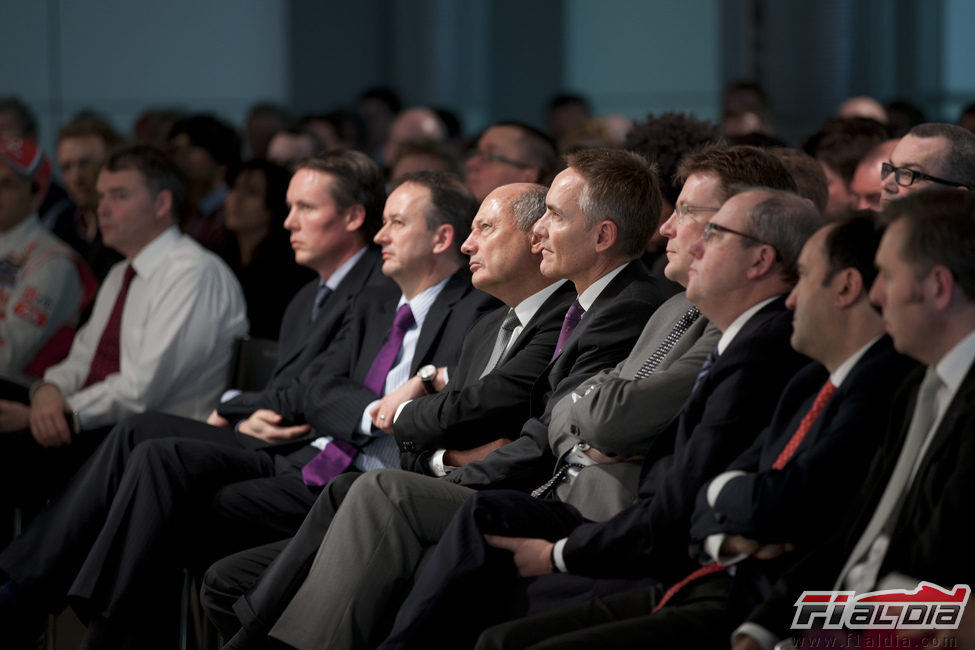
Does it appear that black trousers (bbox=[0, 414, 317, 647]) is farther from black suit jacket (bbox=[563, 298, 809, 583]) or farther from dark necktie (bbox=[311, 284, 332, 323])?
black suit jacket (bbox=[563, 298, 809, 583])

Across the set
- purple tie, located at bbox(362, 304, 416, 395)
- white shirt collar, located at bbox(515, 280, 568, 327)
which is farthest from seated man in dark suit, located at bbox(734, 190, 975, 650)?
purple tie, located at bbox(362, 304, 416, 395)

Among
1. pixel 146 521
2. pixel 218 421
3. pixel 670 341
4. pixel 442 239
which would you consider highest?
pixel 442 239

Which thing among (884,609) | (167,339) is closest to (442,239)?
(167,339)

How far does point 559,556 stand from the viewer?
2812mm

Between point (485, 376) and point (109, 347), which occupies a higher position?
point (485, 376)

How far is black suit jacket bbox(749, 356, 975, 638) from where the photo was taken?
211 centimetres

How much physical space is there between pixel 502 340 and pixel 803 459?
4.86 ft

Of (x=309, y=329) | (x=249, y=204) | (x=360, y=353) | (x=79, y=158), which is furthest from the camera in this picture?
(x=79, y=158)

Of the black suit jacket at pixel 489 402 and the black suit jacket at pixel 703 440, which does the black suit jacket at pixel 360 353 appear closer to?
the black suit jacket at pixel 489 402

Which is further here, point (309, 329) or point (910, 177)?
point (309, 329)

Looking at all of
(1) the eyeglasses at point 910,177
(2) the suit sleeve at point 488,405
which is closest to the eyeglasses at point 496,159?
(2) the suit sleeve at point 488,405

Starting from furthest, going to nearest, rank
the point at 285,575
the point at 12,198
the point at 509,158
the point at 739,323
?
the point at 509,158 < the point at 12,198 < the point at 285,575 < the point at 739,323

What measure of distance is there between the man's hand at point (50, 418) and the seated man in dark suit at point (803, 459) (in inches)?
104

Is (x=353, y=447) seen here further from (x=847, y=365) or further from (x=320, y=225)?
(x=847, y=365)
